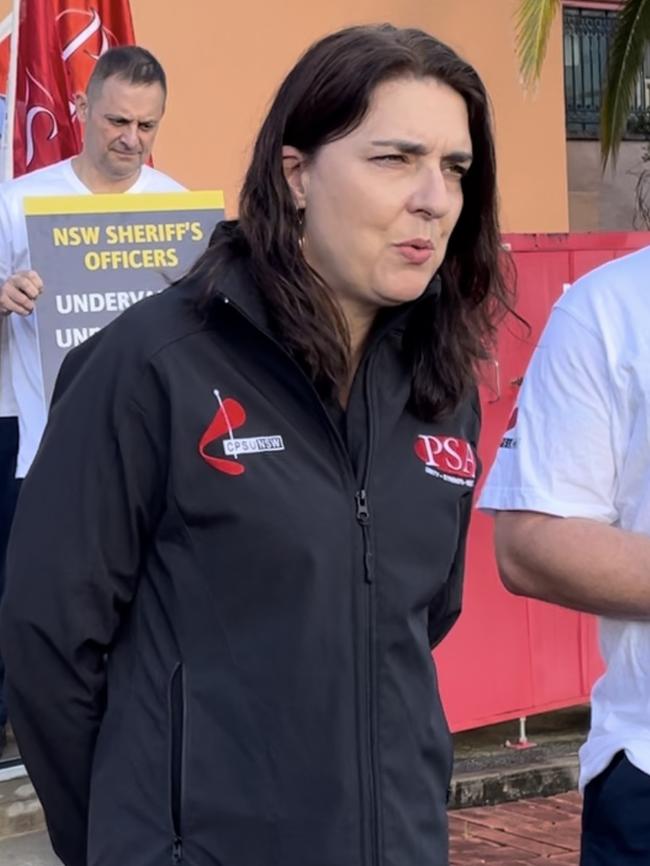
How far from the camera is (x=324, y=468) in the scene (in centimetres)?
226

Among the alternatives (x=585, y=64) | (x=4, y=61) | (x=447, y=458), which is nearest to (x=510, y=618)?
(x=4, y=61)

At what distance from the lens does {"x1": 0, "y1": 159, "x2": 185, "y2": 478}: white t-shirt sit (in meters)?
5.09

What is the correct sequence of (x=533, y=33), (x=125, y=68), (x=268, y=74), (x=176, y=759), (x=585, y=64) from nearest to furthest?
1. (x=176, y=759)
2. (x=125, y=68)
3. (x=268, y=74)
4. (x=533, y=33)
5. (x=585, y=64)

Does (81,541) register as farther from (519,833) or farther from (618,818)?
(519,833)

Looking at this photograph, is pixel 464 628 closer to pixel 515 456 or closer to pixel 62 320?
pixel 62 320

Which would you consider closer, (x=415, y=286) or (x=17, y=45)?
(x=415, y=286)

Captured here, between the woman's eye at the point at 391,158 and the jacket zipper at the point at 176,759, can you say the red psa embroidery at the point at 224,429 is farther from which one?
the woman's eye at the point at 391,158

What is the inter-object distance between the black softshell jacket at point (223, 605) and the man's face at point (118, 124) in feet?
9.35

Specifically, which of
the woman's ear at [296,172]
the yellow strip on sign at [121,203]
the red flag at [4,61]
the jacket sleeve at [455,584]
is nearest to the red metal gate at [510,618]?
the yellow strip on sign at [121,203]

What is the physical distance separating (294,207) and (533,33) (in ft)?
25.7

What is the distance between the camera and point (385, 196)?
7.62ft

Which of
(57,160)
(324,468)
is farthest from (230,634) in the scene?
(57,160)

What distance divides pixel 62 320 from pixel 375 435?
272 cm

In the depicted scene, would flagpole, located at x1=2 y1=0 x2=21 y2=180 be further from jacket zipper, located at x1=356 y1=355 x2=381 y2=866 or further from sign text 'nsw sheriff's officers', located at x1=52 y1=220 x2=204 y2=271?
jacket zipper, located at x1=356 y1=355 x2=381 y2=866
